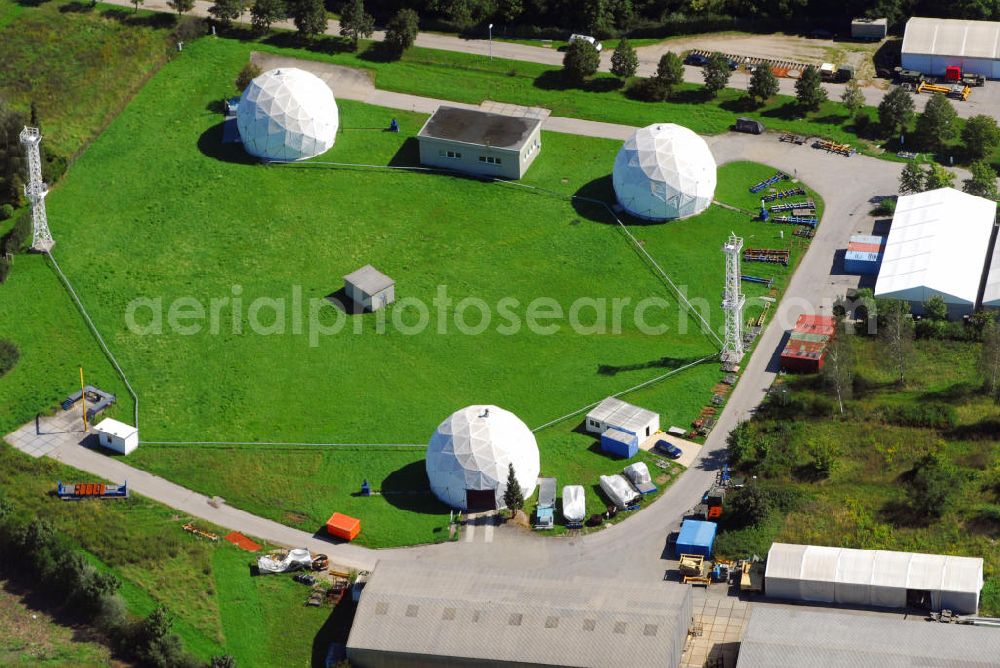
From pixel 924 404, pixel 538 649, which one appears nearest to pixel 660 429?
pixel 924 404

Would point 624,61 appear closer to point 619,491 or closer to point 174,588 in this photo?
point 619,491

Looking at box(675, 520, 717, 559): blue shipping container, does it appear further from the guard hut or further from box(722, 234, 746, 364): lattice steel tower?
the guard hut

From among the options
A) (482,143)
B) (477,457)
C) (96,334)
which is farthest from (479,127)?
(477,457)

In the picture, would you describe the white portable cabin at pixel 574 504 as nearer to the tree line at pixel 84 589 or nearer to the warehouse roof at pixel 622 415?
the warehouse roof at pixel 622 415

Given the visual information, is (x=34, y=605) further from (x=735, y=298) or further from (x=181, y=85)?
(x=181, y=85)

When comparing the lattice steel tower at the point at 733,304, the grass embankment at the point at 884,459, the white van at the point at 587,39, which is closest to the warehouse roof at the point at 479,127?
the white van at the point at 587,39
